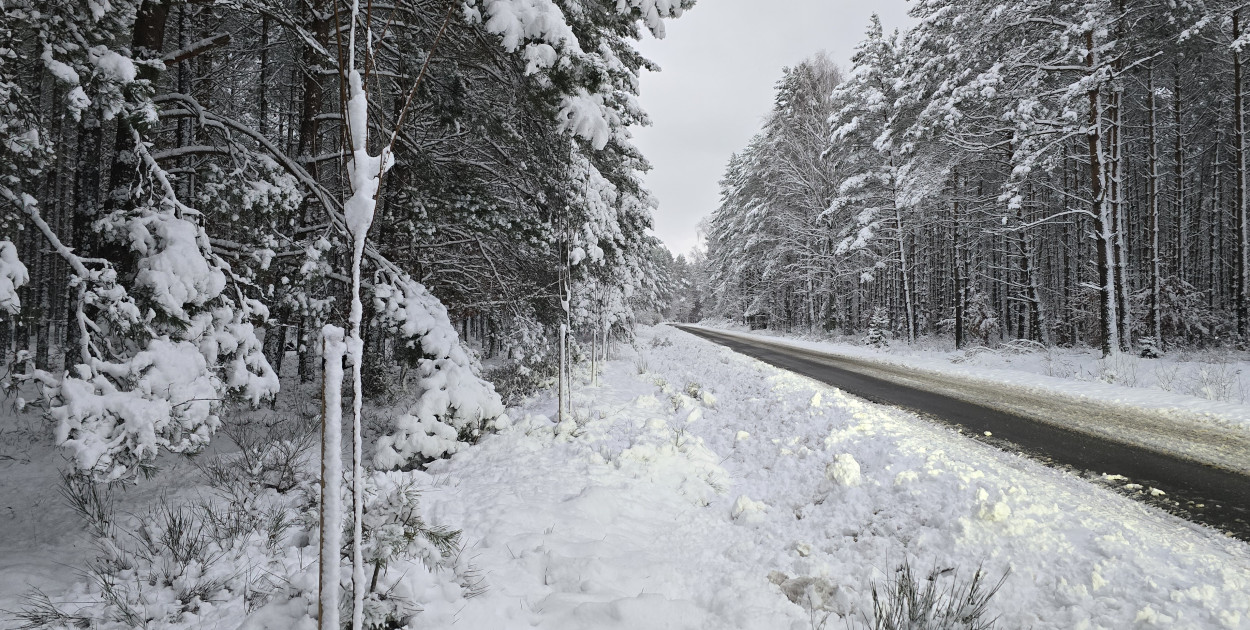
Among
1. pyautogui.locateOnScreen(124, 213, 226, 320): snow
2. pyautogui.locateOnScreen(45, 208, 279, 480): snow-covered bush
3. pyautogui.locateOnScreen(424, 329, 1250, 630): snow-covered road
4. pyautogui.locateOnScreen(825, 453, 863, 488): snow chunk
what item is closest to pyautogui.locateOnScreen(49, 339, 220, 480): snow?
pyautogui.locateOnScreen(45, 208, 279, 480): snow-covered bush

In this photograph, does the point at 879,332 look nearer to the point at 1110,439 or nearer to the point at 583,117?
the point at 1110,439

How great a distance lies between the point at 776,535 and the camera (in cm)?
344

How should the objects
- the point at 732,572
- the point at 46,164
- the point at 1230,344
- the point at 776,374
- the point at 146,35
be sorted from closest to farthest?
the point at 732,572 → the point at 46,164 → the point at 146,35 → the point at 776,374 → the point at 1230,344

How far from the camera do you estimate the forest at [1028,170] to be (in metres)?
11.3

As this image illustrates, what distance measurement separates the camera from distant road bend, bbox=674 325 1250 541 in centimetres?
369

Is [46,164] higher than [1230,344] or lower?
higher

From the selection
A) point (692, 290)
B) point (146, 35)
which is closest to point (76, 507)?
point (146, 35)

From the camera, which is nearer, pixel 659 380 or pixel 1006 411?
pixel 1006 411

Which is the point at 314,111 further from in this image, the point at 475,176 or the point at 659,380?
the point at 659,380

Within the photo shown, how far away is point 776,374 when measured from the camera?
34.1 feet

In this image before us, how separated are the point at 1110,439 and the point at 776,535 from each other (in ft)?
15.9

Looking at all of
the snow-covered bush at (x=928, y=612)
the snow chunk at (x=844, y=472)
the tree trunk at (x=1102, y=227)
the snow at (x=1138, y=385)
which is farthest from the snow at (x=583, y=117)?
the tree trunk at (x=1102, y=227)

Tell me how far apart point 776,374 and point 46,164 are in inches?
424

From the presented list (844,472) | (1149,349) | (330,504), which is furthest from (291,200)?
(1149,349)
